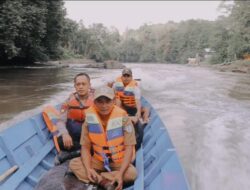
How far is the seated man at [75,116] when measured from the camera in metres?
3.20

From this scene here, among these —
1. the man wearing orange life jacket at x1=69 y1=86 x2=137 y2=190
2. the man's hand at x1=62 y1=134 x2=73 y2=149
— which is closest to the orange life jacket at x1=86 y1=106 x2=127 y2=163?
the man wearing orange life jacket at x1=69 y1=86 x2=137 y2=190

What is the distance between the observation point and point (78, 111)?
3.30m

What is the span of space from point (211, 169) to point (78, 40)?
39.9 m

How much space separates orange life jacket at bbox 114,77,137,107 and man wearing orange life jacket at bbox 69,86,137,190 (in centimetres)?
215

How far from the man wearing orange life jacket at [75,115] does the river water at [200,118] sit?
156 cm

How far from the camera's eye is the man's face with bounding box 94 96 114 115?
2.41 m

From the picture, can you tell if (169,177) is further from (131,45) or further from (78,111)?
(131,45)

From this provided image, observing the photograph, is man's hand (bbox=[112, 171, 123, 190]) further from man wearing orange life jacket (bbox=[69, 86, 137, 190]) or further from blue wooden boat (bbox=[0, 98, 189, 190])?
blue wooden boat (bbox=[0, 98, 189, 190])

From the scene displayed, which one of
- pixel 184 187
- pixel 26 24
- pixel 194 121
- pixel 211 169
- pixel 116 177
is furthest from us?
pixel 26 24

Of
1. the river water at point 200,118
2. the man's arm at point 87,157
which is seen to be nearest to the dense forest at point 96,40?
the river water at point 200,118

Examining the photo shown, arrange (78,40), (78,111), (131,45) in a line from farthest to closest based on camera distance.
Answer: (131,45)
(78,40)
(78,111)

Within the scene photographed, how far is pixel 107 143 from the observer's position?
2.49 m

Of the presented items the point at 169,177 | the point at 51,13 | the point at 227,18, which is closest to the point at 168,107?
the point at 169,177

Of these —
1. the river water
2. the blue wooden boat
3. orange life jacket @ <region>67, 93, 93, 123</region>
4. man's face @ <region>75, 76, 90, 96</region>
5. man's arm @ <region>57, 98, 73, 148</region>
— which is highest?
man's face @ <region>75, 76, 90, 96</region>
